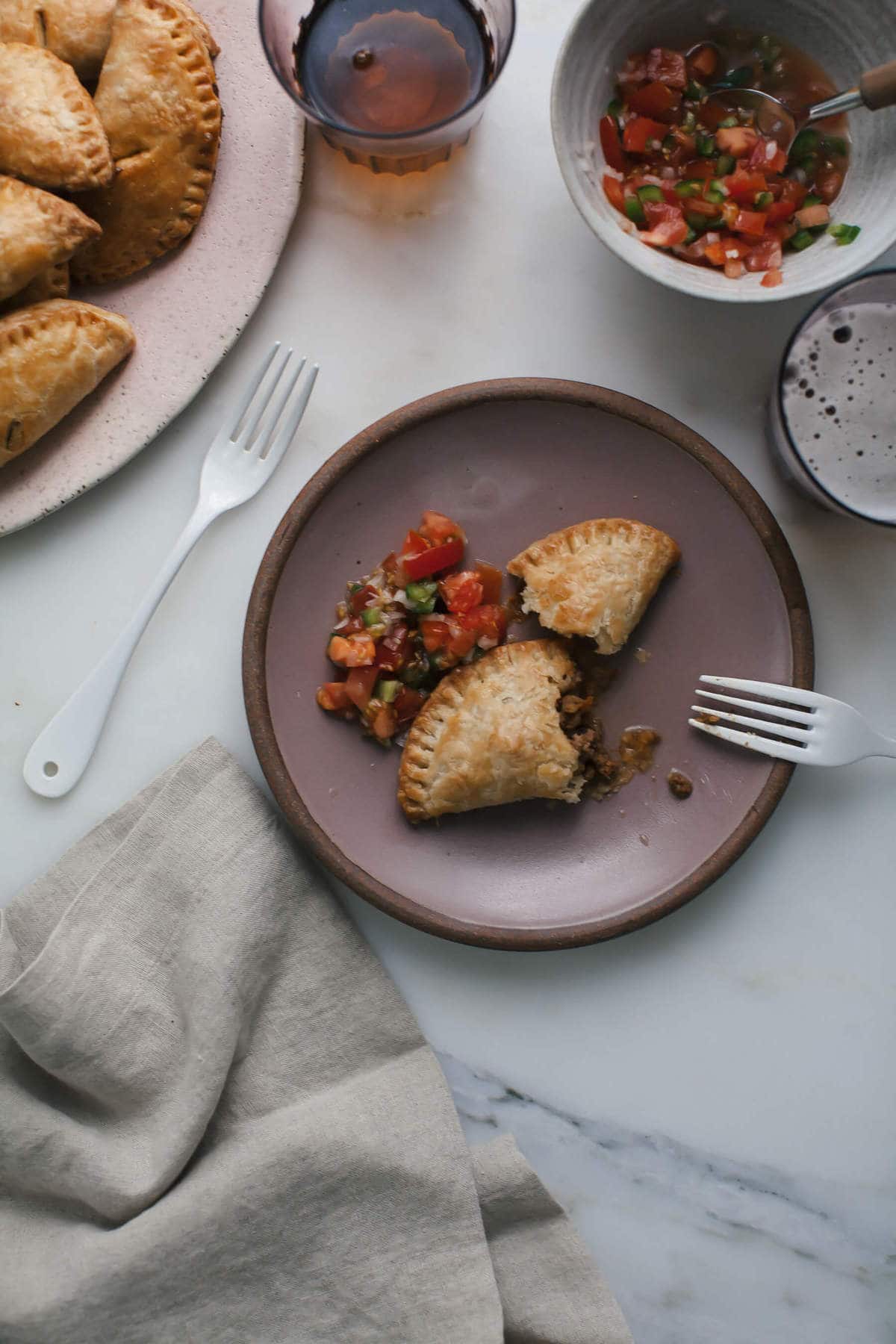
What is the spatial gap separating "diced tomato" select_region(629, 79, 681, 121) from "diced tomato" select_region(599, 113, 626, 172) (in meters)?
0.06

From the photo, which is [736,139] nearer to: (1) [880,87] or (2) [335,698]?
(1) [880,87]

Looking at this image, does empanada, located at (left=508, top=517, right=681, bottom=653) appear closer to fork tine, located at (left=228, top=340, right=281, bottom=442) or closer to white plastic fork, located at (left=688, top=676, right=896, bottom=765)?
white plastic fork, located at (left=688, top=676, right=896, bottom=765)

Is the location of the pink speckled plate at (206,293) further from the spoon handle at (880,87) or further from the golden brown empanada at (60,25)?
the spoon handle at (880,87)

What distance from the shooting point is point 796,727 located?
239 cm

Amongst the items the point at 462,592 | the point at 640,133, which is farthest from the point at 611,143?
the point at 462,592

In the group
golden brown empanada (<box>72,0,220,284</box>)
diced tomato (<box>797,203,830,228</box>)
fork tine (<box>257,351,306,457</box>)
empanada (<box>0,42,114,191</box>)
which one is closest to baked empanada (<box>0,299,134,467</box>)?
golden brown empanada (<box>72,0,220,284</box>)

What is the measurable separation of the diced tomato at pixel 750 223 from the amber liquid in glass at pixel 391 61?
0.68 meters

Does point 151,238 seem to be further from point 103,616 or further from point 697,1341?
point 697,1341

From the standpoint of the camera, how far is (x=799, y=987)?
2.54 meters

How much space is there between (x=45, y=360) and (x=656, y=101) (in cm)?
153

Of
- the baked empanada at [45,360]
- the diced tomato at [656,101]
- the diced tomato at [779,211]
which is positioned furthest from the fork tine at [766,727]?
the baked empanada at [45,360]

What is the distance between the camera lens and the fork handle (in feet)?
7.97

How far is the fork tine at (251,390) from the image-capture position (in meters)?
2.40

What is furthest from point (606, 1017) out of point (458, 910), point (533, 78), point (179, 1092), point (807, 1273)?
point (533, 78)
